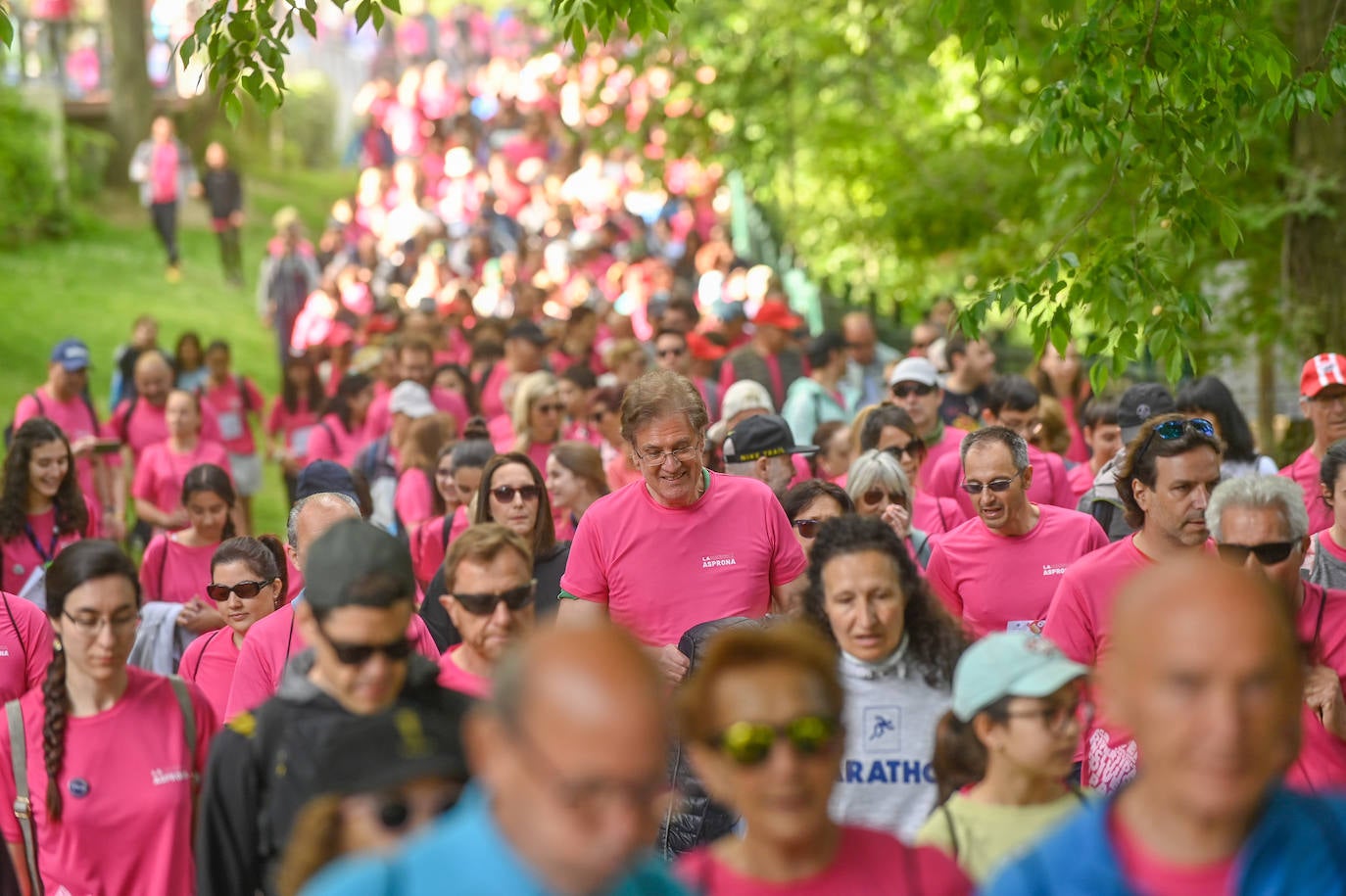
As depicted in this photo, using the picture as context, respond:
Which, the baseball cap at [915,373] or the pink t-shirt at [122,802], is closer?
the pink t-shirt at [122,802]

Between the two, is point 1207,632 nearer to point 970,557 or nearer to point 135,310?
point 970,557

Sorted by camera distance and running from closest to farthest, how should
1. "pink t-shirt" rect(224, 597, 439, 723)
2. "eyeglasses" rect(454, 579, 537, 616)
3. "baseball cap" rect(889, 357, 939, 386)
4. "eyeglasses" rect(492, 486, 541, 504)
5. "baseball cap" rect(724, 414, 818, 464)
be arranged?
"eyeglasses" rect(454, 579, 537, 616) < "pink t-shirt" rect(224, 597, 439, 723) < "eyeglasses" rect(492, 486, 541, 504) < "baseball cap" rect(724, 414, 818, 464) < "baseball cap" rect(889, 357, 939, 386)

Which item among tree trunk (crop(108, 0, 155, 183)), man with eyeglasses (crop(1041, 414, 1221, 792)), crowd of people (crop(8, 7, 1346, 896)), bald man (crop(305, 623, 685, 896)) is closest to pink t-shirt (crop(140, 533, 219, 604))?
crowd of people (crop(8, 7, 1346, 896))

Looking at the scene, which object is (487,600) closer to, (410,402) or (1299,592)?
(1299,592)

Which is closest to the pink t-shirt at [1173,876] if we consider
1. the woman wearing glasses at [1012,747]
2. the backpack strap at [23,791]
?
the woman wearing glasses at [1012,747]

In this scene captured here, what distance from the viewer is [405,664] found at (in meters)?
4.27

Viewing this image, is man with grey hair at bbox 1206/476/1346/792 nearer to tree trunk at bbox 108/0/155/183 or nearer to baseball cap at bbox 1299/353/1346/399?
baseball cap at bbox 1299/353/1346/399

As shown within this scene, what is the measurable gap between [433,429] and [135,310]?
717 inches

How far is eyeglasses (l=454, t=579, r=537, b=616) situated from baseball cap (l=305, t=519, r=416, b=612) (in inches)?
32.7

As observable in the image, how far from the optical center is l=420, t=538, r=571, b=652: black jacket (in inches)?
294

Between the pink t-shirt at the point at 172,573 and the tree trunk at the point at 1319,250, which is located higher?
the tree trunk at the point at 1319,250

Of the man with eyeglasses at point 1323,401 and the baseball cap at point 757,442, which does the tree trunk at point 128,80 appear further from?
the man with eyeglasses at point 1323,401

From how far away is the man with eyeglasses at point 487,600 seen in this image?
512 cm

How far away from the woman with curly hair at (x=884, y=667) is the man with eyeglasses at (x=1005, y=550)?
1770mm
